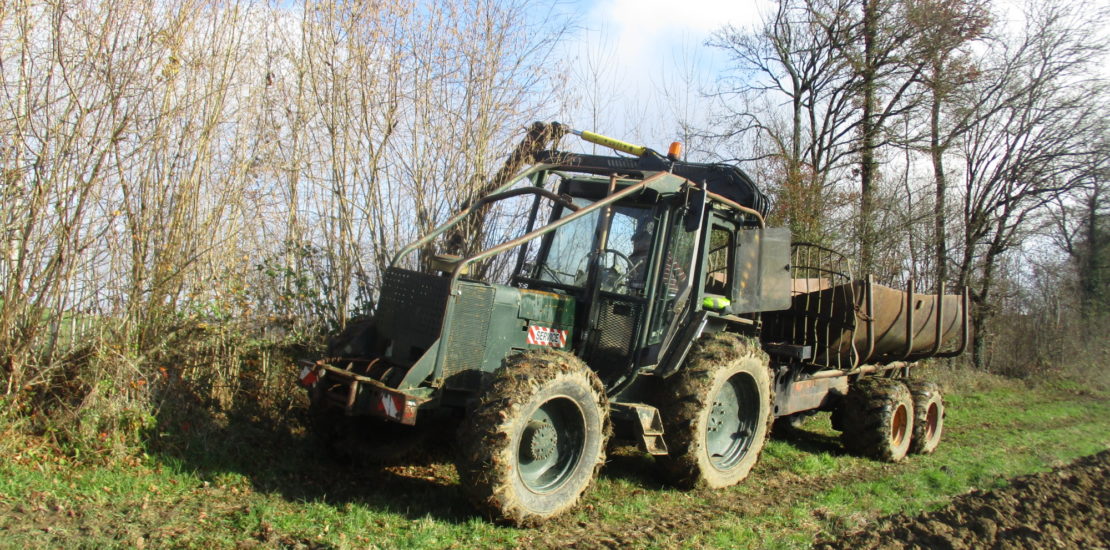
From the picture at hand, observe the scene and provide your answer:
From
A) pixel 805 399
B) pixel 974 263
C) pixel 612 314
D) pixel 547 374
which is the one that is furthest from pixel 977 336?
pixel 547 374

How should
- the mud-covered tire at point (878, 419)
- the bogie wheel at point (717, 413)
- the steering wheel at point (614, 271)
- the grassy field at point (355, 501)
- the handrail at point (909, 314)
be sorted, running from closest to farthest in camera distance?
1. the grassy field at point (355, 501)
2. the bogie wheel at point (717, 413)
3. the steering wheel at point (614, 271)
4. the mud-covered tire at point (878, 419)
5. the handrail at point (909, 314)

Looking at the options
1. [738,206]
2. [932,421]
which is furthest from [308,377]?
[932,421]

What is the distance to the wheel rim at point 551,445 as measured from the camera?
15.8ft

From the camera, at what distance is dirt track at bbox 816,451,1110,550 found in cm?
483

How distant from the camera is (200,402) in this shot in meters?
6.19

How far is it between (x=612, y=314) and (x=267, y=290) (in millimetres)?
3426

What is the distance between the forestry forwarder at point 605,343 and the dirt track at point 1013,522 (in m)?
1.40

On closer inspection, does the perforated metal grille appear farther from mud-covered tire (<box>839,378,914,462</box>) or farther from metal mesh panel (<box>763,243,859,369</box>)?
mud-covered tire (<box>839,378,914,462</box>)

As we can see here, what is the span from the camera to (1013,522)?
17.7ft

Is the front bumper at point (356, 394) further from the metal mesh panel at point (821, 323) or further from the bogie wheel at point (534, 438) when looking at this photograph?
the metal mesh panel at point (821, 323)

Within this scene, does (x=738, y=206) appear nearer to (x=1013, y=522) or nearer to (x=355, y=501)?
(x=1013, y=522)

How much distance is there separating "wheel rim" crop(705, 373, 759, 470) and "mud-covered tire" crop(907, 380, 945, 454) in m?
2.93

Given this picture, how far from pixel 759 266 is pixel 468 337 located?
3033 mm

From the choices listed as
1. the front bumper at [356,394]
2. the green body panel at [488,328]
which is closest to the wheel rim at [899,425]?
the green body panel at [488,328]
